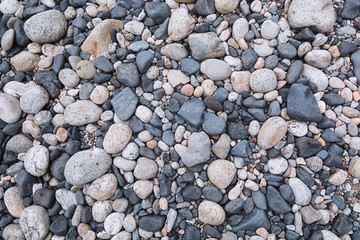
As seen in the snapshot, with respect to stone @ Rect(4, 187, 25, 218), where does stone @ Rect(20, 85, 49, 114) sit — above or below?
above

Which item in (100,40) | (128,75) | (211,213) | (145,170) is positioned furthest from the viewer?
(100,40)

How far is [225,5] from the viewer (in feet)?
6.51

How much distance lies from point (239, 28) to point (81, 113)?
1.20 m

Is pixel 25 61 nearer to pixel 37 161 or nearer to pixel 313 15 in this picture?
pixel 37 161

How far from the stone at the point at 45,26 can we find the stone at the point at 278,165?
1.74m

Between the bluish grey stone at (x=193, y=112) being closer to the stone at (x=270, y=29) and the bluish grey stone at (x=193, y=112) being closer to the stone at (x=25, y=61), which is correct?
the stone at (x=270, y=29)

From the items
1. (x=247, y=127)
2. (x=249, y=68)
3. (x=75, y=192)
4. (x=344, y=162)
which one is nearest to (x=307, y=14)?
(x=249, y=68)

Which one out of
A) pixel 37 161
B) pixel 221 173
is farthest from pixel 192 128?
pixel 37 161

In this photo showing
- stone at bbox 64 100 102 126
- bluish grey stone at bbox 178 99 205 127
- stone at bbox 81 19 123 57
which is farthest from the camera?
stone at bbox 81 19 123 57

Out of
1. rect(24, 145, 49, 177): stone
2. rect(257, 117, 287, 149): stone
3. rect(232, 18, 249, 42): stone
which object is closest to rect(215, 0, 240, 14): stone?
rect(232, 18, 249, 42): stone

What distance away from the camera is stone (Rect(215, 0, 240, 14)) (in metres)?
1.98

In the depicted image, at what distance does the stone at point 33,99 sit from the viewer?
1955mm

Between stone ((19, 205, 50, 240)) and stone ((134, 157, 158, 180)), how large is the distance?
2.13 feet

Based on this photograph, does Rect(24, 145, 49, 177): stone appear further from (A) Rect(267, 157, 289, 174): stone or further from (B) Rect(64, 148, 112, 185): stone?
(A) Rect(267, 157, 289, 174): stone
